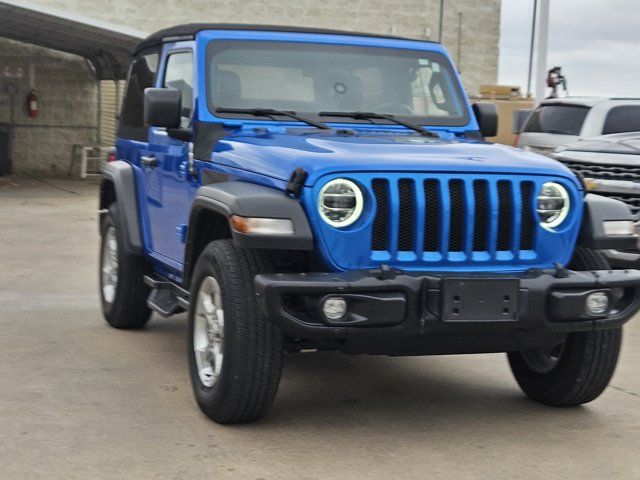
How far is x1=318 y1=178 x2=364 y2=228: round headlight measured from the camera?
5184 mm

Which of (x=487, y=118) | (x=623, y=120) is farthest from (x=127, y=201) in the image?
(x=623, y=120)

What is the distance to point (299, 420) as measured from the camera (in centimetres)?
572

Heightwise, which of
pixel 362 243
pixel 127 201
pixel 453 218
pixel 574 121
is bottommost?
pixel 127 201

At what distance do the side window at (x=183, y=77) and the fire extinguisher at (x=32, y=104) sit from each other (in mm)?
19065

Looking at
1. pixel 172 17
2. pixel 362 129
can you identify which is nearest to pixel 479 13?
pixel 172 17

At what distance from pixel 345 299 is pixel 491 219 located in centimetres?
84

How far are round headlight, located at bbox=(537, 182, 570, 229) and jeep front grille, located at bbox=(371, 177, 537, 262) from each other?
0.31 feet

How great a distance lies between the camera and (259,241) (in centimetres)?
505

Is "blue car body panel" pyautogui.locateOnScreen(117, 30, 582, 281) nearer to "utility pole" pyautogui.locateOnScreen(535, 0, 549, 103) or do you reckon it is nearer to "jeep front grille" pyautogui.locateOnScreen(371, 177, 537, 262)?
"jeep front grille" pyautogui.locateOnScreen(371, 177, 537, 262)

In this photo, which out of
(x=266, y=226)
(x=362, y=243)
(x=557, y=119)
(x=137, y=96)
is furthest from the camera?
(x=557, y=119)

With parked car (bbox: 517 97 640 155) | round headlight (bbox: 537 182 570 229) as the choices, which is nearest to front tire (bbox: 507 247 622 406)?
round headlight (bbox: 537 182 570 229)

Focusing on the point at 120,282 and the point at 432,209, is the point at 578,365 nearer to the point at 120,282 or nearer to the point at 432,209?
the point at 432,209

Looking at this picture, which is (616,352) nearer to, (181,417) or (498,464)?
(498,464)

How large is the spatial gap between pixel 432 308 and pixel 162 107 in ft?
6.94
